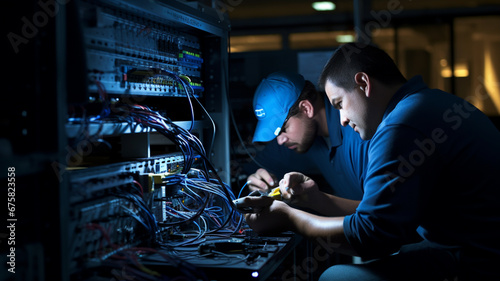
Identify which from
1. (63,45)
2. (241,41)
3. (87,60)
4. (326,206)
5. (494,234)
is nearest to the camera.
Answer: (63,45)

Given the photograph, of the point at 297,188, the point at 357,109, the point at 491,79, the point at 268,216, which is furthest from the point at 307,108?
the point at 491,79

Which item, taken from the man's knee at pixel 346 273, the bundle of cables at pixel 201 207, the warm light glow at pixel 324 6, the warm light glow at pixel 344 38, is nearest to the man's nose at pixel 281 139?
the bundle of cables at pixel 201 207

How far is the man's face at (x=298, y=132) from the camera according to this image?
2.39 metres

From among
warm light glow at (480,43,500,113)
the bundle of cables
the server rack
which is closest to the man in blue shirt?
the bundle of cables

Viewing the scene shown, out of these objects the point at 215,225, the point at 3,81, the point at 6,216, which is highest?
the point at 3,81

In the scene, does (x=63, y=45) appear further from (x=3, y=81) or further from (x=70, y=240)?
(x=70, y=240)

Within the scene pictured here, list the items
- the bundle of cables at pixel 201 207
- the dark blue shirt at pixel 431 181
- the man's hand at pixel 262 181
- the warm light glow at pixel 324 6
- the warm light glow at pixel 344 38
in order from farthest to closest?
the warm light glow at pixel 344 38, the warm light glow at pixel 324 6, the man's hand at pixel 262 181, the bundle of cables at pixel 201 207, the dark blue shirt at pixel 431 181

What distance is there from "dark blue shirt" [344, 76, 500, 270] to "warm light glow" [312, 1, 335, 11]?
5261 mm

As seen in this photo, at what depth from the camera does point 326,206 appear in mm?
2027

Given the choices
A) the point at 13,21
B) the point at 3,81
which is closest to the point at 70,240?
the point at 3,81

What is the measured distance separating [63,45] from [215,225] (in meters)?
0.95

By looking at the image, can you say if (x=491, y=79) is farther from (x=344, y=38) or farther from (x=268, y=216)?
(x=268, y=216)

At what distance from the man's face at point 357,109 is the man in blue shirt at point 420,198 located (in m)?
0.02

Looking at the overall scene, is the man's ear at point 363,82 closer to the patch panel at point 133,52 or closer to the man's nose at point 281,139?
the patch panel at point 133,52
